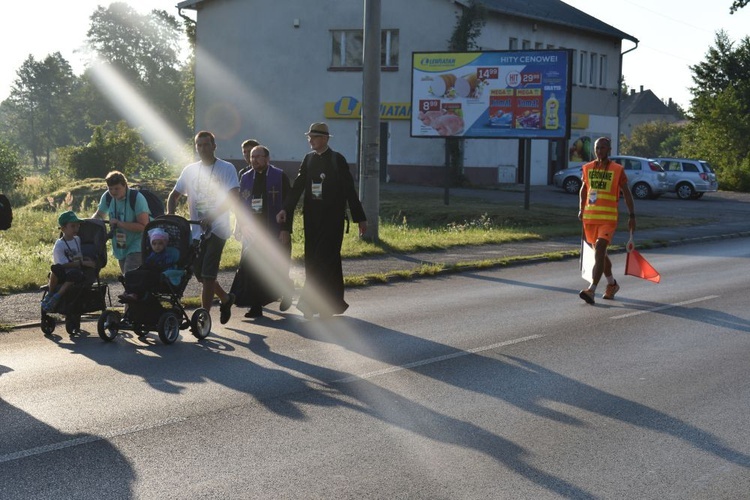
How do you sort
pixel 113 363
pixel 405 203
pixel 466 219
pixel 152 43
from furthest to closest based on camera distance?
pixel 152 43 < pixel 405 203 < pixel 466 219 < pixel 113 363

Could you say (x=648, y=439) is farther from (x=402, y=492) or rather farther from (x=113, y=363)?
(x=113, y=363)

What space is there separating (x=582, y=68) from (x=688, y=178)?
33.5 ft

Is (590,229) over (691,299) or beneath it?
over

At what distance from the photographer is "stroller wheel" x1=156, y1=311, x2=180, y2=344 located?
10.1 m

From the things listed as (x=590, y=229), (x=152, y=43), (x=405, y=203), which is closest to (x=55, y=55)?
(x=152, y=43)

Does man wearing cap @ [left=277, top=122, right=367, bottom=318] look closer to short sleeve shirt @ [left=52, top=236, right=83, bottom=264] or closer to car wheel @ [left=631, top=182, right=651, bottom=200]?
short sleeve shirt @ [left=52, top=236, right=83, bottom=264]

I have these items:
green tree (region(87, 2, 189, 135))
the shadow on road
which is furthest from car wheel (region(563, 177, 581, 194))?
green tree (region(87, 2, 189, 135))

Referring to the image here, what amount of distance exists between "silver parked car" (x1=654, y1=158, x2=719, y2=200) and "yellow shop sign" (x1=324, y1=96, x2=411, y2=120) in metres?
10.6

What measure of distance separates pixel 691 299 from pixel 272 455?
912cm

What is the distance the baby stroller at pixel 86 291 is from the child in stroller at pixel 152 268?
542 mm

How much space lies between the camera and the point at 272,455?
645cm

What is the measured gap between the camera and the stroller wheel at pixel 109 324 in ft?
33.5

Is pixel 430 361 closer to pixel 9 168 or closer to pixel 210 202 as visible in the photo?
pixel 210 202

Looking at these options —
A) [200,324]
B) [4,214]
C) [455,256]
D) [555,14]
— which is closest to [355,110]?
[555,14]
